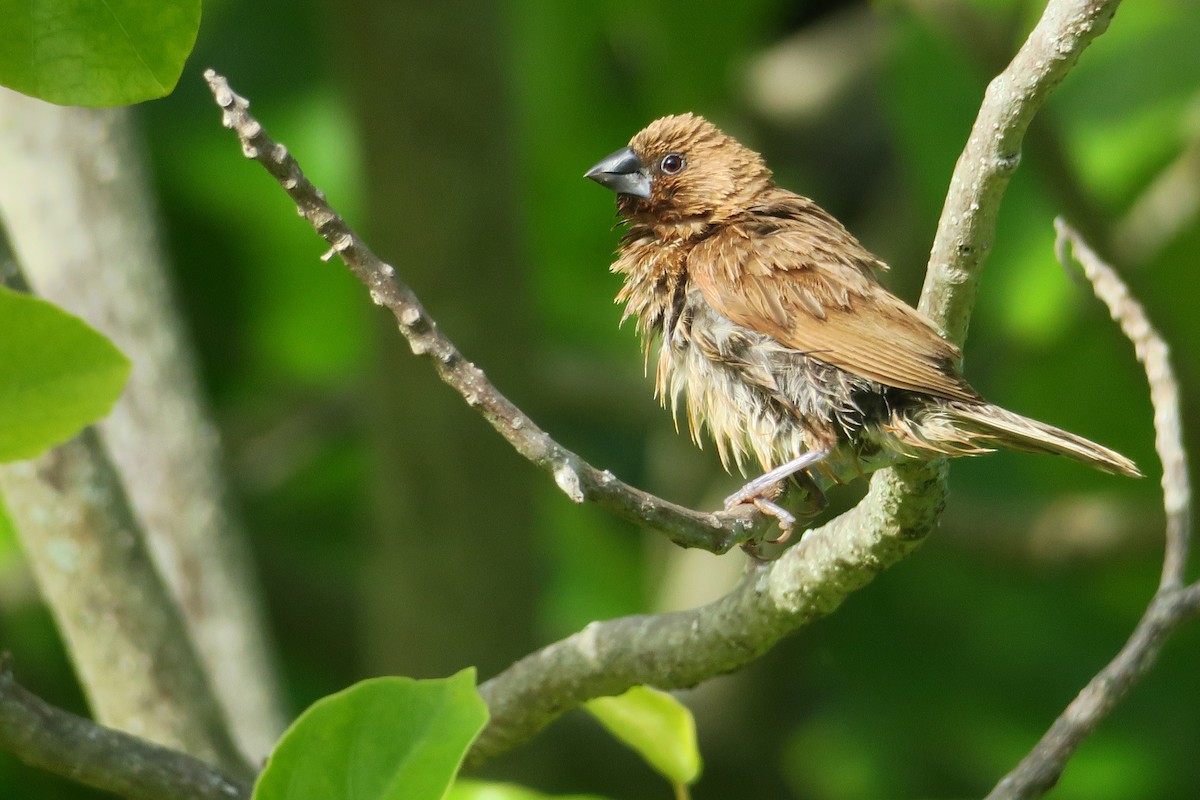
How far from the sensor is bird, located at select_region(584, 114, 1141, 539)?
2.79 metres

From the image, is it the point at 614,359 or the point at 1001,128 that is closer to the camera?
the point at 1001,128

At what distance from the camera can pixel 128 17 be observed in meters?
1.80

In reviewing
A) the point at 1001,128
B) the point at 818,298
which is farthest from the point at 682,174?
the point at 1001,128

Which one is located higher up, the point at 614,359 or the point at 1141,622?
the point at 614,359

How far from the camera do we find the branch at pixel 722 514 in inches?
Answer: 78.4

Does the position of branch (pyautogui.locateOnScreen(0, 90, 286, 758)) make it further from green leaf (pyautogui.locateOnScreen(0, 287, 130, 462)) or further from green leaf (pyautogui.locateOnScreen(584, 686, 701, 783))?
green leaf (pyautogui.locateOnScreen(0, 287, 130, 462))

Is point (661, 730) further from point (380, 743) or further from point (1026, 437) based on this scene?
point (1026, 437)

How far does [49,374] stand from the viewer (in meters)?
1.57

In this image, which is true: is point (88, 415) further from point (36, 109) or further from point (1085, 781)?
point (1085, 781)

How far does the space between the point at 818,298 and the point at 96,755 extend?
1.67 metres

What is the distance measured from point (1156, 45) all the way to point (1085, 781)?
9.42ft

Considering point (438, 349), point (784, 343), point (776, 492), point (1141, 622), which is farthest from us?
point (784, 343)

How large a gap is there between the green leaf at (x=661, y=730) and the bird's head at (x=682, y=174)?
1409 mm

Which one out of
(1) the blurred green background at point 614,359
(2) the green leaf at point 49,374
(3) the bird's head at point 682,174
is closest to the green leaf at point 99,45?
(2) the green leaf at point 49,374
